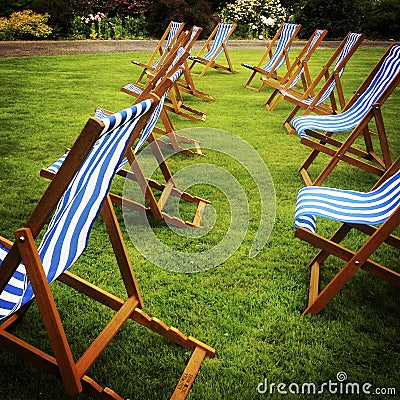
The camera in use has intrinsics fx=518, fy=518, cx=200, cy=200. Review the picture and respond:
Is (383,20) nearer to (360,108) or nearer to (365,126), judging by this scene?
(360,108)

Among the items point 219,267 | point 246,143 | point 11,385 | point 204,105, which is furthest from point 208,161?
point 11,385

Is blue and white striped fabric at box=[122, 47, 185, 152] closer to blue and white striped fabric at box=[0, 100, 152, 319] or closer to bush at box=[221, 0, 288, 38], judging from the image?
blue and white striped fabric at box=[0, 100, 152, 319]

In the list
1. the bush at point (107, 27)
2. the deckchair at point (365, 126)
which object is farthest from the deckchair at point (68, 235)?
the bush at point (107, 27)

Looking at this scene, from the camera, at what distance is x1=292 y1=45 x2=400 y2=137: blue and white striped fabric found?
4.12m

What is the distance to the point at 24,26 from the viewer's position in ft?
39.3

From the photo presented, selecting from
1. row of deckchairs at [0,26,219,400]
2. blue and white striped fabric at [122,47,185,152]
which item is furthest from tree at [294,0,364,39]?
row of deckchairs at [0,26,219,400]

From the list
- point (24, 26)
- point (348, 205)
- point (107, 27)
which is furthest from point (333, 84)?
point (107, 27)

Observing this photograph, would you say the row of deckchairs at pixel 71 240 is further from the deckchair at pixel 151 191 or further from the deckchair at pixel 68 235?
the deckchair at pixel 151 191

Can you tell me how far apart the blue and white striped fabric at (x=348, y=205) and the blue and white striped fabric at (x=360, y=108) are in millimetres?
1444

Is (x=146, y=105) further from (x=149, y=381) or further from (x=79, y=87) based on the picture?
(x=79, y=87)

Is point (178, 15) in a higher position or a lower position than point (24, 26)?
higher

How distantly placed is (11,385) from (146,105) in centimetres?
117

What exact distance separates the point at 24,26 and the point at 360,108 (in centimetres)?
987

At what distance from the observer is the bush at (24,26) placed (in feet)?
39.0
